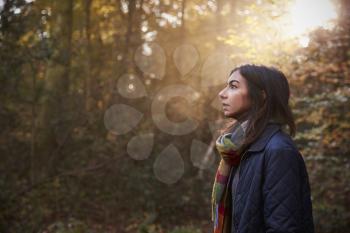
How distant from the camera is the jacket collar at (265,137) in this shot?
230 cm

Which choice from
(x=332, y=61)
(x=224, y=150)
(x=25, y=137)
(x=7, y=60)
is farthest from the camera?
(x=25, y=137)

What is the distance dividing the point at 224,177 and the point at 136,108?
8.98 m

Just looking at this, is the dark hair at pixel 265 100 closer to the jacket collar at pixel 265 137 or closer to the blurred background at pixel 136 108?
the jacket collar at pixel 265 137

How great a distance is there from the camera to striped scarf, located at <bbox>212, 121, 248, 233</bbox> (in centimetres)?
248

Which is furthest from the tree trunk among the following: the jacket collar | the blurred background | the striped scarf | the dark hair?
the jacket collar

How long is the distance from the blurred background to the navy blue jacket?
159 inches

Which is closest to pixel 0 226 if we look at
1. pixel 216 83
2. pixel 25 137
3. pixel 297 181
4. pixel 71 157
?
pixel 25 137

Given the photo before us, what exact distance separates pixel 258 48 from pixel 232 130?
4511 millimetres

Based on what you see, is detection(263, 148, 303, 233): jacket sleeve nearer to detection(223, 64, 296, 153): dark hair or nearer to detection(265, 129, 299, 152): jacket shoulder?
detection(265, 129, 299, 152): jacket shoulder

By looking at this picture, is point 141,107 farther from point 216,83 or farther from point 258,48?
point 258,48

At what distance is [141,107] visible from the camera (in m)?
11.5

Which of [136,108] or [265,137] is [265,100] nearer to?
[265,137]

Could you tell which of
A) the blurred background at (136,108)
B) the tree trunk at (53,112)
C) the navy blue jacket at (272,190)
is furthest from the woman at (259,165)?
the tree trunk at (53,112)

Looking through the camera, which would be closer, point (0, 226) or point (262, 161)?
point (262, 161)
